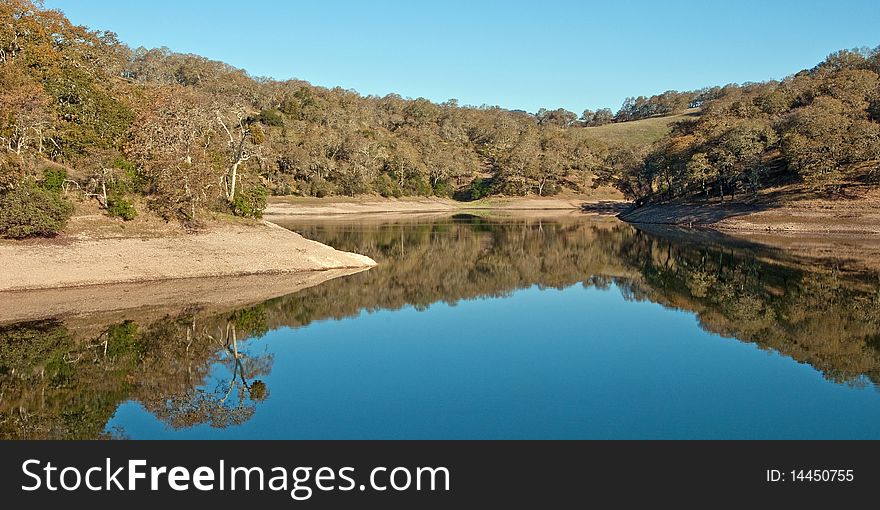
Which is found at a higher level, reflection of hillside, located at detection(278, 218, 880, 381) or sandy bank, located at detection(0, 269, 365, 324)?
sandy bank, located at detection(0, 269, 365, 324)

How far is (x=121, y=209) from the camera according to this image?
3694cm

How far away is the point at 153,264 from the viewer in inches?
1292

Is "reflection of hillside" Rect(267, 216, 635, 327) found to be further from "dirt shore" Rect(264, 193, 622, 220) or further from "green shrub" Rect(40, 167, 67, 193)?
"dirt shore" Rect(264, 193, 622, 220)

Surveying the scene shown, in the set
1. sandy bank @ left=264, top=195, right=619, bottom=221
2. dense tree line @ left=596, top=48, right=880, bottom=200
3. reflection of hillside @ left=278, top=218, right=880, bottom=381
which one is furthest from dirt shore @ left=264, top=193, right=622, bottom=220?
reflection of hillside @ left=278, top=218, right=880, bottom=381

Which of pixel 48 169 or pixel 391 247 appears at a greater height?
pixel 48 169

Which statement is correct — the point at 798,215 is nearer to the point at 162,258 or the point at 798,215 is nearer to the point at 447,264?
the point at 447,264

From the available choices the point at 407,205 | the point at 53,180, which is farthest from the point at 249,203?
the point at 407,205

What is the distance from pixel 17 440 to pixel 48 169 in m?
30.5

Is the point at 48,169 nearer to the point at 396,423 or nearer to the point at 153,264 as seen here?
the point at 153,264

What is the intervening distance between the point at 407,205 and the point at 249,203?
2956 inches

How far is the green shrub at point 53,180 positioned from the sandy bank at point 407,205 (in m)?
49.8

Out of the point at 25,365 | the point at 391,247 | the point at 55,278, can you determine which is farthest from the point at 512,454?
the point at 391,247

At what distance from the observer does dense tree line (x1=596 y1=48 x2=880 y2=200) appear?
6694 centimetres

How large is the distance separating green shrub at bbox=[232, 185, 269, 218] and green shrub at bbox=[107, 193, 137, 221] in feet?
28.1
